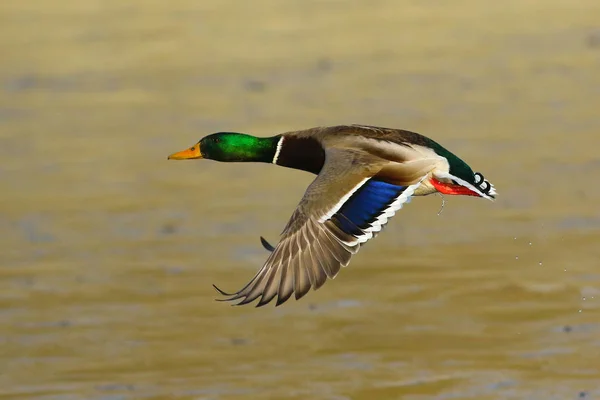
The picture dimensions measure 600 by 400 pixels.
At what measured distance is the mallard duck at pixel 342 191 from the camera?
5.63m

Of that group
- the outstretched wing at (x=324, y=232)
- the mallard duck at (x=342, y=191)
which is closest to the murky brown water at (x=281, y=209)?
the mallard duck at (x=342, y=191)

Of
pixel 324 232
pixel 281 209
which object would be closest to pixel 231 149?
pixel 324 232

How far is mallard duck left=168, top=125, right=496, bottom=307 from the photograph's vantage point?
5633mm

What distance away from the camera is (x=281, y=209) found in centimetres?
982

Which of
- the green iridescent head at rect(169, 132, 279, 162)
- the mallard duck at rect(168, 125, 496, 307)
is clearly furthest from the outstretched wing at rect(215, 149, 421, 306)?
the green iridescent head at rect(169, 132, 279, 162)

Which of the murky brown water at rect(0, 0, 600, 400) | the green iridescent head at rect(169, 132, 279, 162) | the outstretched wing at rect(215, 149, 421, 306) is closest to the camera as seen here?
the outstretched wing at rect(215, 149, 421, 306)

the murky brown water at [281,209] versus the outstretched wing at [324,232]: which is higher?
the outstretched wing at [324,232]

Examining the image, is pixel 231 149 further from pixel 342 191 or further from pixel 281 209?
pixel 281 209

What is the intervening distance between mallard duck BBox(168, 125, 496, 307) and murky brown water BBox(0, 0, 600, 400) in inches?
48.0

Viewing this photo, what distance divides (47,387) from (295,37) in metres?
8.82

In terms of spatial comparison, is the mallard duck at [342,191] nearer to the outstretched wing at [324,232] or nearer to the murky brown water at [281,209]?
the outstretched wing at [324,232]

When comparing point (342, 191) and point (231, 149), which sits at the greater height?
point (342, 191)

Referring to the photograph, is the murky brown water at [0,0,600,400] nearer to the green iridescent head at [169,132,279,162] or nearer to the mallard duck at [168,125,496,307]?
the green iridescent head at [169,132,279,162]

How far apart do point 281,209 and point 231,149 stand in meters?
2.65
